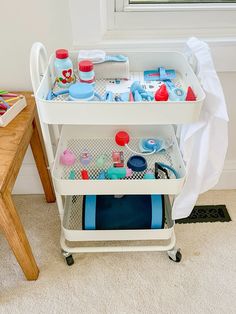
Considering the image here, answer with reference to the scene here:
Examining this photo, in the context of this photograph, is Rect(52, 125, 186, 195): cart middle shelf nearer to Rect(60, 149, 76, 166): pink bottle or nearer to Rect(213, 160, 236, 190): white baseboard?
Rect(60, 149, 76, 166): pink bottle

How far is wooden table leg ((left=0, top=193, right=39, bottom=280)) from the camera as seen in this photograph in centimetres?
91

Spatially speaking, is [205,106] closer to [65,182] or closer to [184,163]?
[184,163]

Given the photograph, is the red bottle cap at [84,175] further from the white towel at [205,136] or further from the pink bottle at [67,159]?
the white towel at [205,136]

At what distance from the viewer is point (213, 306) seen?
1.12 m

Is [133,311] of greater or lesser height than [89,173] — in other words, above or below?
below

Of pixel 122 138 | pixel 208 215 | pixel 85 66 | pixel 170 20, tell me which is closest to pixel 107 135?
pixel 122 138

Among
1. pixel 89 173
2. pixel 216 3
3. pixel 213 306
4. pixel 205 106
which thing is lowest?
pixel 213 306

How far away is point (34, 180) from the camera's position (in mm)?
1516

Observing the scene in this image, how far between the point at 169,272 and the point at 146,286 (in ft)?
0.38

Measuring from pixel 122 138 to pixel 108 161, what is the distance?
0.11 m

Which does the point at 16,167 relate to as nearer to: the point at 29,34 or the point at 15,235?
the point at 15,235

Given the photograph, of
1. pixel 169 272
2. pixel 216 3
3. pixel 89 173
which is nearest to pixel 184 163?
pixel 89 173

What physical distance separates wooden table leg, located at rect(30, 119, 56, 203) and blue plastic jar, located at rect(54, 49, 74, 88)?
32 cm

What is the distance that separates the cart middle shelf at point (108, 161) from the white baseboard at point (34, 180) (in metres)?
0.37
